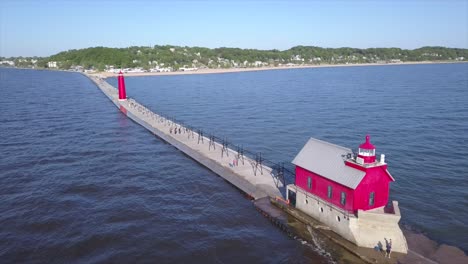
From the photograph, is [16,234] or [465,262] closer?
[465,262]

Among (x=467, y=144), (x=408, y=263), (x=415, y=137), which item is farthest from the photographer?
(x=415, y=137)

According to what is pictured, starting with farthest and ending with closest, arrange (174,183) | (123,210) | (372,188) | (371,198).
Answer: (174,183) < (123,210) < (371,198) < (372,188)

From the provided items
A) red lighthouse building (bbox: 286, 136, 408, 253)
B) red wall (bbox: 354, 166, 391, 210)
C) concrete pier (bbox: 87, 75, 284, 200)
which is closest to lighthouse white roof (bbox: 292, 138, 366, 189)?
red lighthouse building (bbox: 286, 136, 408, 253)

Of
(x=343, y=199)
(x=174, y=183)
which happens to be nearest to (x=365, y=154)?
(x=343, y=199)

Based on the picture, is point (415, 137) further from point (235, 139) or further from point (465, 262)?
point (465, 262)

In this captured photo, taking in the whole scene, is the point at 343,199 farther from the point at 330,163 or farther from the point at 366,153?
the point at 366,153

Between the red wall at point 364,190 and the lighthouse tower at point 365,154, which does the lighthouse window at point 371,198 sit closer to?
the red wall at point 364,190

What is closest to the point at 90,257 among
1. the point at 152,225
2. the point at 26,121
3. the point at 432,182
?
the point at 152,225
